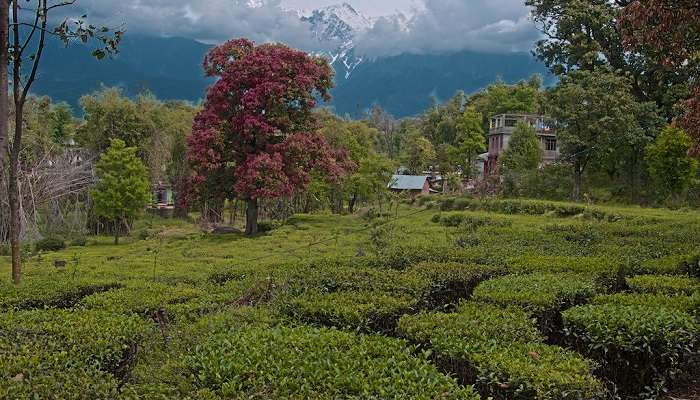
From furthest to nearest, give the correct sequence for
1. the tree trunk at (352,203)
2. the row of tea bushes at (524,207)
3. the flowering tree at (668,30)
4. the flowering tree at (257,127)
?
the tree trunk at (352,203) → the flowering tree at (257,127) → the row of tea bushes at (524,207) → the flowering tree at (668,30)

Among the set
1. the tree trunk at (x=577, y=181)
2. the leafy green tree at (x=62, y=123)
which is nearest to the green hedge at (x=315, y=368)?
the tree trunk at (x=577, y=181)

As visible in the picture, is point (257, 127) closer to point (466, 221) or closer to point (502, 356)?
point (466, 221)

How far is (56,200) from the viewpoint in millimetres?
26797

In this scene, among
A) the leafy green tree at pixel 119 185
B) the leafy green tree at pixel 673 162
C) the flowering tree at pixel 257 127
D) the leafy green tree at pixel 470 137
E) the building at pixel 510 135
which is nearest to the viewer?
the flowering tree at pixel 257 127

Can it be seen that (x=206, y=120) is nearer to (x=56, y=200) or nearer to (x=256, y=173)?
(x=256, y=173)

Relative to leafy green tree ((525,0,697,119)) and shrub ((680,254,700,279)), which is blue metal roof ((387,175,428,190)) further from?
shrub ((680,254,700,279))

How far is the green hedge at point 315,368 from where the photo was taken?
4305 millimetres

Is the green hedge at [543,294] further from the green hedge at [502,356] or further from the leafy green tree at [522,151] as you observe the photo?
the leafy green tree at [522,151]

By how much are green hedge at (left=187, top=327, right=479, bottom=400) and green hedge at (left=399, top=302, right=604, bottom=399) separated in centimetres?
39

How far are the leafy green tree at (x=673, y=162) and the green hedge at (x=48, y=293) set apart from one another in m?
21.2

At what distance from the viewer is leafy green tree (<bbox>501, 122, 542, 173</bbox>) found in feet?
111

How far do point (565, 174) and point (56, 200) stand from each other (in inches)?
900

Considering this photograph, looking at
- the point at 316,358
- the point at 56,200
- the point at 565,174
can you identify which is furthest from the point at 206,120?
the point at 316,358

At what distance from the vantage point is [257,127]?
22266mm
